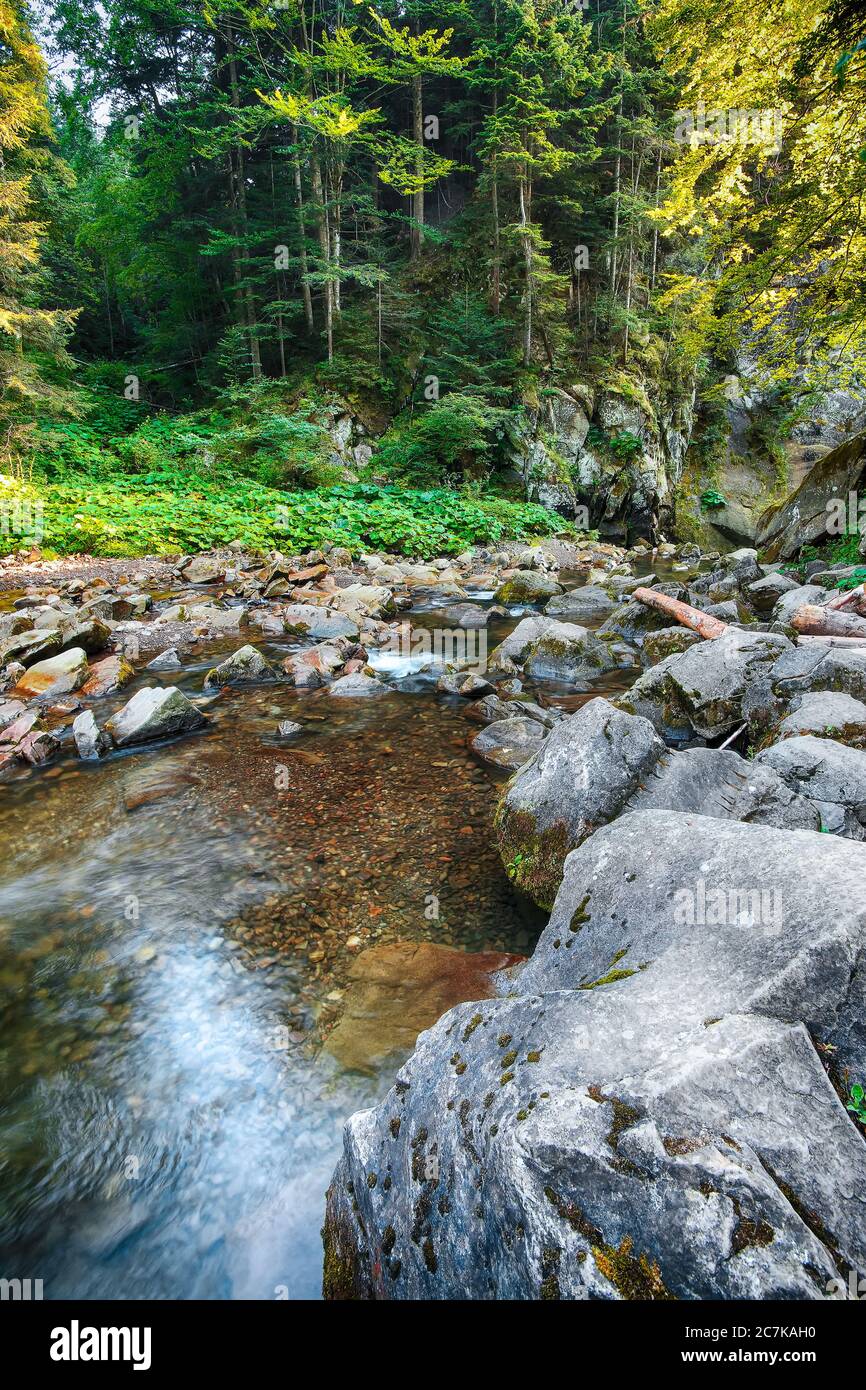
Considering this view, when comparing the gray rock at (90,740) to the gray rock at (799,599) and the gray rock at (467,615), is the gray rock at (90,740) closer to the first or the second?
the gray rock at (467,615)

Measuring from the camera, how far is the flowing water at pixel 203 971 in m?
2.40

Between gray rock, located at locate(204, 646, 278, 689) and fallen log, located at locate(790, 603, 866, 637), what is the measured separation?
6775 mm

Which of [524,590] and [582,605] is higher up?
[524,590]

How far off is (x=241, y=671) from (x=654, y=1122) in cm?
773

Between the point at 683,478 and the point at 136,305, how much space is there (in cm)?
2844

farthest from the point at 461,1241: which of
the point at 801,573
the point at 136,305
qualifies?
the point at 136,305

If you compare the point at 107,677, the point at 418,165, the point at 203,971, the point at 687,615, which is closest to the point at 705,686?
the point at 687,615

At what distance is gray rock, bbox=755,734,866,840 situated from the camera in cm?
336

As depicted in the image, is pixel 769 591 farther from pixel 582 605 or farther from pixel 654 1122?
pixel 654 1122

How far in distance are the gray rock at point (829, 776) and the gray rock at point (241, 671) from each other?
641 cm

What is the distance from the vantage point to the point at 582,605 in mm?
12680

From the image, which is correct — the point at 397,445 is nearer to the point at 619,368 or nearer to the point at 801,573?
the point at 619,368

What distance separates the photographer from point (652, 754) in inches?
159

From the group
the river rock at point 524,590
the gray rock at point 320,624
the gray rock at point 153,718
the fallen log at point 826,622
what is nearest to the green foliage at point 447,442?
the river rock at point 524,590
